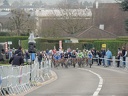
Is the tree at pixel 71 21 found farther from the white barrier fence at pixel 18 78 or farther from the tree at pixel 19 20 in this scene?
the white barrier fence at pixel 18 78

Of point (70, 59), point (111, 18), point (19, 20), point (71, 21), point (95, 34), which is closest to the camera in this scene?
point (70, 59)

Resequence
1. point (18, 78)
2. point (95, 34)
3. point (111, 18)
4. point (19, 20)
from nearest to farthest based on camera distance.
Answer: point (18, 78) < point (95, 34) < point (111, 18) < point (19, 20)

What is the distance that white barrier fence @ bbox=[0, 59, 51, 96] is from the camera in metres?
21.4

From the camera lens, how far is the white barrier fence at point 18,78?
21438 millimetres

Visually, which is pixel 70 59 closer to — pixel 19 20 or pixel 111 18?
pixel 111 18

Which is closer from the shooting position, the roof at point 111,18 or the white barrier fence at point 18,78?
the white barrier fence at point 18,78

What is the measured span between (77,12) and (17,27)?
1377 cm

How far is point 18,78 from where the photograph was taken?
24031 mm

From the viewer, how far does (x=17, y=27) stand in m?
99.2

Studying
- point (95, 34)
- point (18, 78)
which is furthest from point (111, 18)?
point (18, 78)

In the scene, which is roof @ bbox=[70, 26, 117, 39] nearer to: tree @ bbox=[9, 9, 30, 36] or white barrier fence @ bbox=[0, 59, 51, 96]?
tree @ bbox=[9, 9, 30, 36]

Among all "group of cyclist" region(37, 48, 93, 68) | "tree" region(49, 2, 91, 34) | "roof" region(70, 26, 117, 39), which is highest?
"tree" region(49, 2, 91, 34)

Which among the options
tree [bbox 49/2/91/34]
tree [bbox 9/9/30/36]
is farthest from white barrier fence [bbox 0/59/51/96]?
tree [bbox 49/2/91/34]

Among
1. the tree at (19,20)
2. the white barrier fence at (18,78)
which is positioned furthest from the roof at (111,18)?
the white barrier fence at (18,78)
